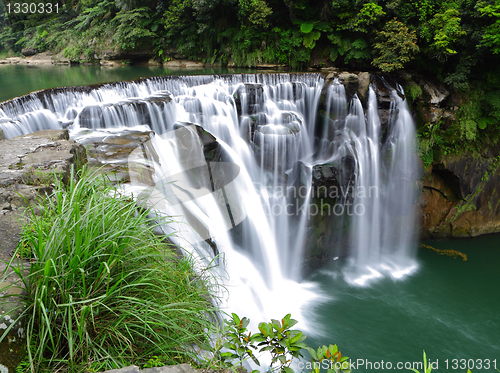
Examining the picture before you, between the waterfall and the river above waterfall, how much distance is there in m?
0.05

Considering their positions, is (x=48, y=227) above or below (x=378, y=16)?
below

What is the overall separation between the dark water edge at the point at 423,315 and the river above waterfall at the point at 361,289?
2 cm

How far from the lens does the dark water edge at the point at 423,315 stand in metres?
5.95

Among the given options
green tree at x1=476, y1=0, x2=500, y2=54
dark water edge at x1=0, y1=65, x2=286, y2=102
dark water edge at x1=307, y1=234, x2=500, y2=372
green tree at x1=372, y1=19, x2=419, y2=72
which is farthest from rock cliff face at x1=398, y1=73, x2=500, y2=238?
dark water edge at x1=0, y1=65, x2=286, y2=102

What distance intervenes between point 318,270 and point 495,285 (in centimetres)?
416

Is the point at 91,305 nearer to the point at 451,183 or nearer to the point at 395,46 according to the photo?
the point at 451,183

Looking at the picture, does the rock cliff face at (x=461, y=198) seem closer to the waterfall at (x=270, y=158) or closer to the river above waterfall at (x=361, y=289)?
the river above waterfall at (x=361, y=289)

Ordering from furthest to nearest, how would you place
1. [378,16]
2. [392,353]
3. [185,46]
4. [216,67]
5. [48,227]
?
[185,46], [216,67], [378,16], [392,353], [48,227]

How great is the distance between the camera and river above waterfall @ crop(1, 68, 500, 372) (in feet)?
20.0

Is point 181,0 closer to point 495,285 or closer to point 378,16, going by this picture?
point 378,16

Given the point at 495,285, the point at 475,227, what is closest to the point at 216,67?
the point at 475,227

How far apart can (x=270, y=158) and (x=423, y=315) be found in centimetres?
476

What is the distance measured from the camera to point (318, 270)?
8055 millimetres

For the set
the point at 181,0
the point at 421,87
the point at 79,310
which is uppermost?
the point at 181,0
